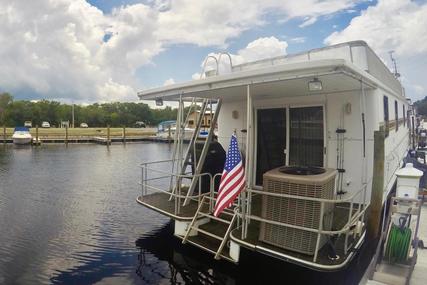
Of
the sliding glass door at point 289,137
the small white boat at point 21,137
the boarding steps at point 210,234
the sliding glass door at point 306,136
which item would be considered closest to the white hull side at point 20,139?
the small white boat at point 21,137

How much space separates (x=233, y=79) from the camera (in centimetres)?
470

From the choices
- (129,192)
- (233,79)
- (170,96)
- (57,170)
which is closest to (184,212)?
(170,96)

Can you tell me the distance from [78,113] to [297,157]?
263 feet

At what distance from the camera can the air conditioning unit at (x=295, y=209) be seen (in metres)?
4.03

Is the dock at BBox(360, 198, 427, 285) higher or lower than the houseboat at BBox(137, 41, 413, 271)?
lower

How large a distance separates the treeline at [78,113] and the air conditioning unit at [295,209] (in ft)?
223

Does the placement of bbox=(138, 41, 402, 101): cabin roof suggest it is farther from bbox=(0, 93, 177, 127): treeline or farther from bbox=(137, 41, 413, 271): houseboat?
bbox=(0, 93, 177, 127): treeline

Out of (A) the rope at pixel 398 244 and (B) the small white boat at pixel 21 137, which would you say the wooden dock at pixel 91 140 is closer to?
(B) the small white boat at pixel 21 137

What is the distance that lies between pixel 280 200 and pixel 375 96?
3162mm

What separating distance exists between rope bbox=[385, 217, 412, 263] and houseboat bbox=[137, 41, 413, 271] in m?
0.43

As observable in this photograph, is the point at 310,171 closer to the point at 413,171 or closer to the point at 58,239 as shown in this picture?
the point at 413,171

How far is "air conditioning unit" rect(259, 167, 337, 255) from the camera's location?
4027mm

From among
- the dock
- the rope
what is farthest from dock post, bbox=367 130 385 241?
the dock

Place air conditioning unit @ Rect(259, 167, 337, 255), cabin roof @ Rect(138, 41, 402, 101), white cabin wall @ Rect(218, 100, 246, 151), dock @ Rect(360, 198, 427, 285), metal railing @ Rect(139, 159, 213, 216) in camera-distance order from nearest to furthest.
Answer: cabin roof @ Rect(138, 41, 402, 101)
air conditioning unit @ Rect(259, 167, 337, 255)
dock @ Rect(360, 198, 427, 285)
metal railing @ Rect(139, 159, 213, 216)
white cabin wall @ Rect(218, 100, 246, 151)
